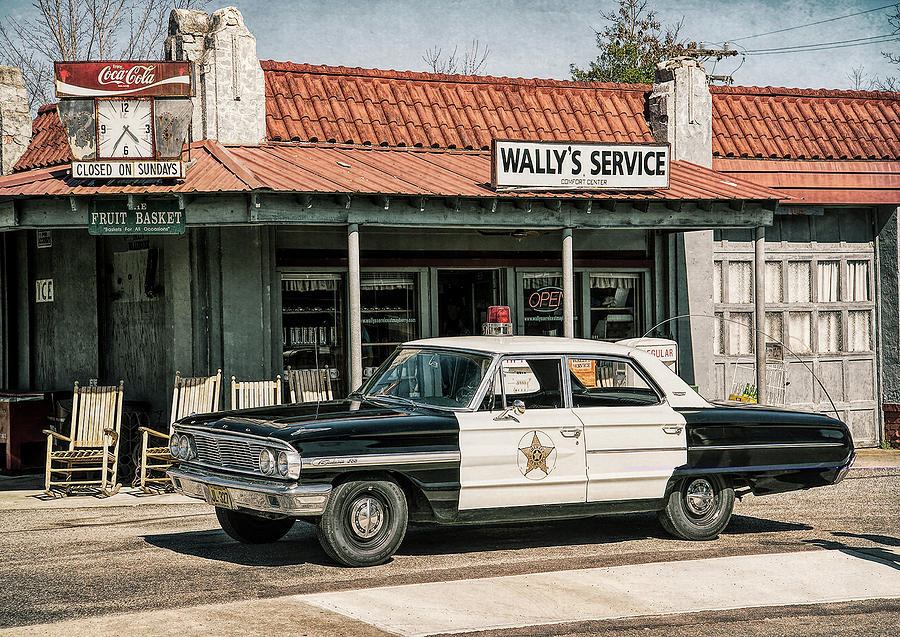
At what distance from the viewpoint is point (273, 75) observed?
14.7 meters

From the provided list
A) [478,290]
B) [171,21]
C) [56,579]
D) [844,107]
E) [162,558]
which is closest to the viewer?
[56,579]

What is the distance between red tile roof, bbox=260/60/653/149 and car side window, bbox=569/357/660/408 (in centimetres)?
601

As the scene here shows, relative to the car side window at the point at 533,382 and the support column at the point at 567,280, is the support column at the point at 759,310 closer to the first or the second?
the support column at the point at 567,280

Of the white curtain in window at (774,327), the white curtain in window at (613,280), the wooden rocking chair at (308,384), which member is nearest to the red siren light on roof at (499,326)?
the wooden rocking chair at (308,384)

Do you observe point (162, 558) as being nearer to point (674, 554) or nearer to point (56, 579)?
point (56, 579)

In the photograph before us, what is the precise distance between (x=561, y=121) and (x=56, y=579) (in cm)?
1060

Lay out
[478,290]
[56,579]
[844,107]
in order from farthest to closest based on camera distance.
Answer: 1. [844,107]
2. [478,290]
3. [56,579]

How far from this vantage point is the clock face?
482 inches

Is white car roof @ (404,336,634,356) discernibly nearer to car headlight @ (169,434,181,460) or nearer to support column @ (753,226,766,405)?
car headlight @ (169,434,181,460)

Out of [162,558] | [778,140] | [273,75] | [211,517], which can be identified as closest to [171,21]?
[273,75]

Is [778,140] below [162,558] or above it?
above

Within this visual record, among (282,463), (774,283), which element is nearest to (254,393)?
(282,463)

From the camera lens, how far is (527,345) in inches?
347

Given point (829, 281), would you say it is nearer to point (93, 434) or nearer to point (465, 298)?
point (465, 298)
